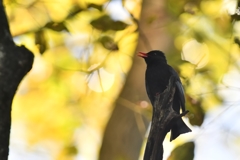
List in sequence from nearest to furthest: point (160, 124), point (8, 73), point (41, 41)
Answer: point (8, 73)
point (160, 124)
point (41, 41)

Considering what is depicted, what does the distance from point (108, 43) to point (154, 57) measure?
13cm

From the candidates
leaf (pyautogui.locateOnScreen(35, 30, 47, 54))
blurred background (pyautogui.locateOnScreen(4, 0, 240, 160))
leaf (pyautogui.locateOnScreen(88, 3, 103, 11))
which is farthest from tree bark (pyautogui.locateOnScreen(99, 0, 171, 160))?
leaf (pyautogui.locateOnScreen(35, 30, 47, 54))

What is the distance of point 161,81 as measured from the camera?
671 millimetres

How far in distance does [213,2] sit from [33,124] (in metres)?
0.54

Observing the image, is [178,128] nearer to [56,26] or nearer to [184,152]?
[184,152]

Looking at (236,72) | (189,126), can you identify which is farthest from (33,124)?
(236,72)

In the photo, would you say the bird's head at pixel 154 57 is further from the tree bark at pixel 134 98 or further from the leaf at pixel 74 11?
the leaf at pixel 74 11

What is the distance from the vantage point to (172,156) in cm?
69

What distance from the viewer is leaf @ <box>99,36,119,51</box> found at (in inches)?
30.7

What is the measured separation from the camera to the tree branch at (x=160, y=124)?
631 mm

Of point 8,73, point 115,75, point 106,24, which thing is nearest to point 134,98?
point 115,75

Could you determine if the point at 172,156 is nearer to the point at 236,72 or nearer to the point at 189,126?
the point at 189,126

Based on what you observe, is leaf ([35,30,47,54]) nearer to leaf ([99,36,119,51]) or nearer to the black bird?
leaf ([99,36,119,51])

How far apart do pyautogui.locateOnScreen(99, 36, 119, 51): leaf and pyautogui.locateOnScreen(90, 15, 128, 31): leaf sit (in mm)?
22
